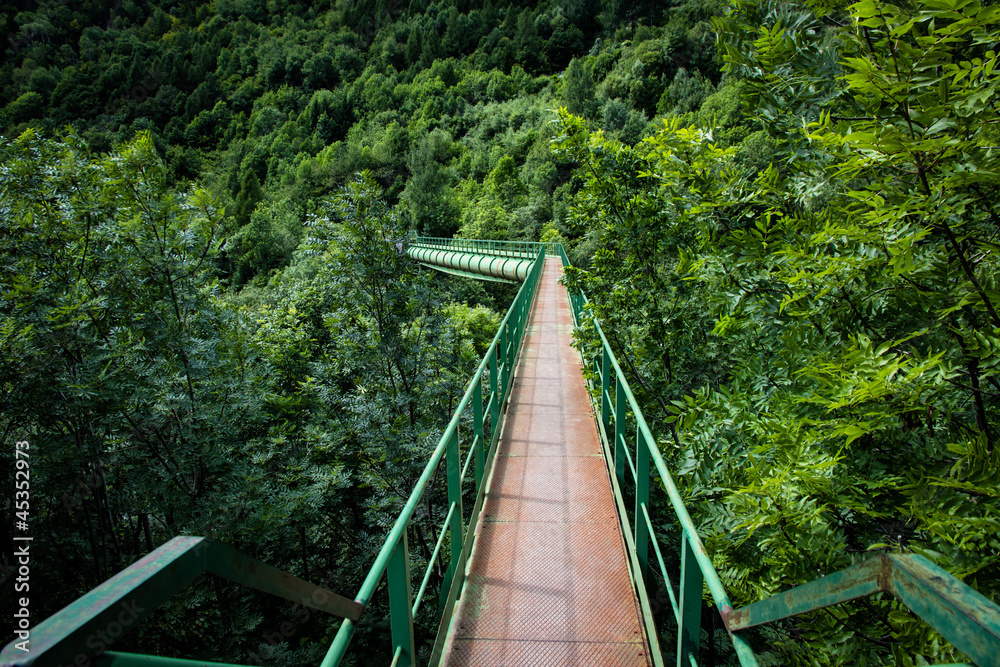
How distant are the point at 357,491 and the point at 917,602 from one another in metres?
9.59

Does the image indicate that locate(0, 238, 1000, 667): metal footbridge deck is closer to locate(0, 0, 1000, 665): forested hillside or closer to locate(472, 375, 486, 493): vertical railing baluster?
locate(472, 375, 486, 493): vertical railing baluster

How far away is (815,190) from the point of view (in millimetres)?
2680

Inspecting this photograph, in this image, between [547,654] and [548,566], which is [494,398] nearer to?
[548,566]

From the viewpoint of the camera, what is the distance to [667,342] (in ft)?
16.5

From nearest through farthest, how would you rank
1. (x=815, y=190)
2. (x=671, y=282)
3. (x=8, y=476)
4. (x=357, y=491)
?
1. (x=815, y=190)
2. (x=671, y=282)
3. (x=8, y=476)
4. (x=357, y=491)

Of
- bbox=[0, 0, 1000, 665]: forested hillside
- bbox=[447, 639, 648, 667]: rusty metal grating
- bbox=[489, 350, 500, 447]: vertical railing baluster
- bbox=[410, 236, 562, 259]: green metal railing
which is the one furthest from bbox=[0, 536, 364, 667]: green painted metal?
bbox=[410, 236, 562, 259]: green metal railing

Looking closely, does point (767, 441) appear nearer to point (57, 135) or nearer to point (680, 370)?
point (680, 370)

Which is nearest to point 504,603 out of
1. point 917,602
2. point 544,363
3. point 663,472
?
point 663,472

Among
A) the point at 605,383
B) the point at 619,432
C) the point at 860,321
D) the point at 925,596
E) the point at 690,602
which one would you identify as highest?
the point at 860,321

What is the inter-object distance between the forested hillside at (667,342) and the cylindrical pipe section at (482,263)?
33.1 feet

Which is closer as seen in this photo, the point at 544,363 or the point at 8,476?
the point at 8,476

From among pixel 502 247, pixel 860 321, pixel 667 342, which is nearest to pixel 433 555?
pixel 860 321

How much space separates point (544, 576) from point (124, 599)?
10.2ft

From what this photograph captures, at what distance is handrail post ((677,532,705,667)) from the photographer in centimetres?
209
